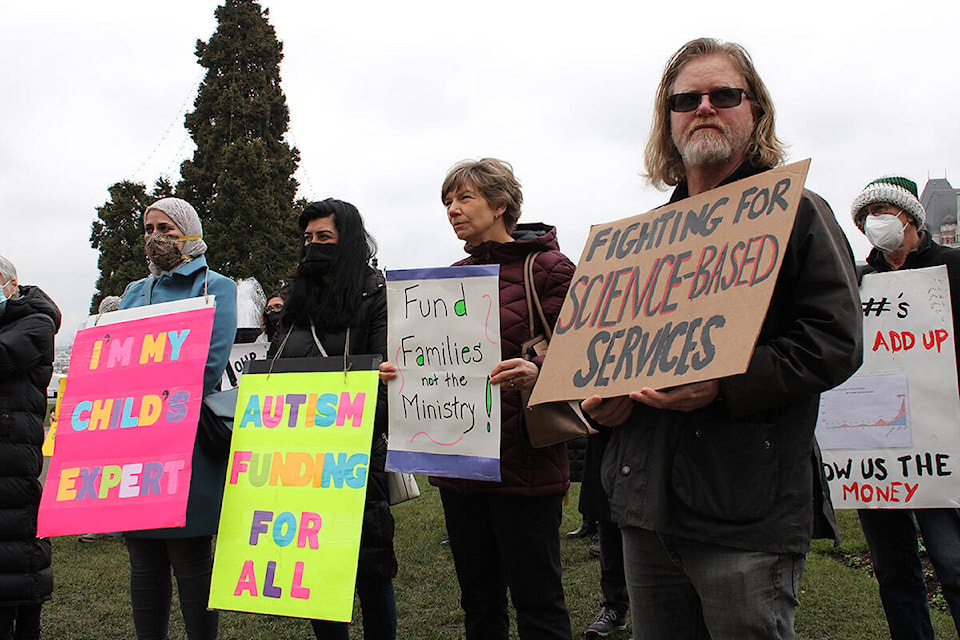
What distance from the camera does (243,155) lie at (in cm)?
2173

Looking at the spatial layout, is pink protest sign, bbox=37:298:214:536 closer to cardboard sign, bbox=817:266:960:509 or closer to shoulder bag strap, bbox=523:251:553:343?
shoulder bag strap, bbox=523:251:553:343

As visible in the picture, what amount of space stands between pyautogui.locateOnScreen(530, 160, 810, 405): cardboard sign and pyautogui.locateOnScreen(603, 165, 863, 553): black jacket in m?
0.09

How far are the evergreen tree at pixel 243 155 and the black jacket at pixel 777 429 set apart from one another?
2042 cm

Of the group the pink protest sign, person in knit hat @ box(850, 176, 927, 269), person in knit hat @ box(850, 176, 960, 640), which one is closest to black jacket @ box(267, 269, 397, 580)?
the pink protest sign

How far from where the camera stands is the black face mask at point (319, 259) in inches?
119

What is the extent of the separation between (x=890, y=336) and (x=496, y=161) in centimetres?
171

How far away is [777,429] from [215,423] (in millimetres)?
2085

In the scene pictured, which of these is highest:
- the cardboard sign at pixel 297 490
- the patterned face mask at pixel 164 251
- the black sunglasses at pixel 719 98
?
the patterned face mask at pixel 164 251

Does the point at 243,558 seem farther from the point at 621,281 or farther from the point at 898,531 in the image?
the point at 898,531

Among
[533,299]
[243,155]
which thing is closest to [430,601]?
[533,299]

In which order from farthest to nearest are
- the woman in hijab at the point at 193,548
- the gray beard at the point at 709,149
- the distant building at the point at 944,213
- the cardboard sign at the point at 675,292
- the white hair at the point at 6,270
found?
the distant building at the point at 944,213
the white hair at the point at 6,270
the woman in hijab at the point at 193,548
the gray beard at the point at 709,149
the cardboard sign at the point at 675,292

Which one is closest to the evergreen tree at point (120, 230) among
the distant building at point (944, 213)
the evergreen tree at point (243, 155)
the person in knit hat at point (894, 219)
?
the evergreen tree at point (243, 155)

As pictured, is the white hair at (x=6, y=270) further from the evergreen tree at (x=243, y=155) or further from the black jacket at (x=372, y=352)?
the evergreen tree at (x=243, y=155)

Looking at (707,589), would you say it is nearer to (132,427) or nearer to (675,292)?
(675,292)
